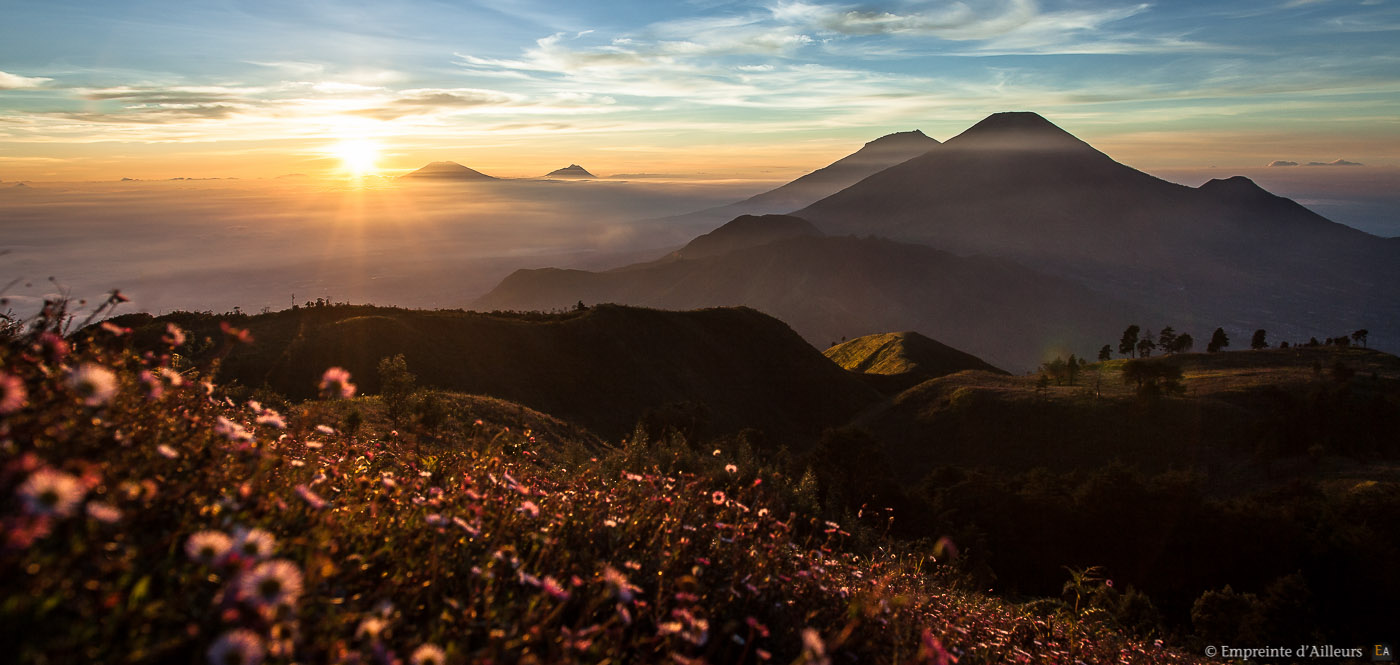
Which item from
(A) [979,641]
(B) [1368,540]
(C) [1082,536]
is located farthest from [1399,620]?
(A) [979,641]

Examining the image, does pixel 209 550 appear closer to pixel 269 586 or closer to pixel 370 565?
pixel 269 586

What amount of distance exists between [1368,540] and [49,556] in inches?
1019

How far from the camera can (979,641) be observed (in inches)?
204

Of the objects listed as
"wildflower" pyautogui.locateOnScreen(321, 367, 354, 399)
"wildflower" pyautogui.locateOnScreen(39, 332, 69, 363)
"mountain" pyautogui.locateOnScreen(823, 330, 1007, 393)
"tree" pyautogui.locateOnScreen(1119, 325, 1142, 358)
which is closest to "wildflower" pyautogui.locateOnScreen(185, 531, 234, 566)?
"wildflower" pyautogui.locateOnScreen(321, 367, 354, 399)

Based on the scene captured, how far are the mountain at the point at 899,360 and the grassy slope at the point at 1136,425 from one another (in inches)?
405

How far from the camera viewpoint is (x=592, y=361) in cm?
4338

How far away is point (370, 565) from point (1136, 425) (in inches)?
2077

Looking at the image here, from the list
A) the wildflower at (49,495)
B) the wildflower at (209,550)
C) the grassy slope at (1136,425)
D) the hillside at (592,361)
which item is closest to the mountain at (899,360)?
the hillside at (592,361)

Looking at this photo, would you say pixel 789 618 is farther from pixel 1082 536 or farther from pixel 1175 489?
pixel 1175 489

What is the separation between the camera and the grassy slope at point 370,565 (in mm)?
2025

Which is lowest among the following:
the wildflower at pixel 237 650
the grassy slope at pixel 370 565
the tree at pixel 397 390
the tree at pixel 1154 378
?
the tree at pixel 1154 378

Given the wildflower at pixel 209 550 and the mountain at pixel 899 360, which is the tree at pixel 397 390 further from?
the mountain at pixel 899 360

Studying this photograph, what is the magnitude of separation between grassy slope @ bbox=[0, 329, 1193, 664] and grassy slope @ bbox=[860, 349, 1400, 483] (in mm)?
40743

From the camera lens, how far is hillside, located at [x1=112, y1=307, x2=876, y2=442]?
31250 mm
